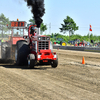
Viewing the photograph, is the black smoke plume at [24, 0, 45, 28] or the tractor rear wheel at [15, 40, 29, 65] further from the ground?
the black smoke plume at [24, 0, 45, 28]

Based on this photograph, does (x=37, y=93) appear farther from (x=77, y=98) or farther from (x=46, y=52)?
(x=46, y=52)

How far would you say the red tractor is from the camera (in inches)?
416

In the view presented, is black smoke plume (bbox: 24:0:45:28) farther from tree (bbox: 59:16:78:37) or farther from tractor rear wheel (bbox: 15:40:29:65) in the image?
tree (bbox: 59:16:78:37)

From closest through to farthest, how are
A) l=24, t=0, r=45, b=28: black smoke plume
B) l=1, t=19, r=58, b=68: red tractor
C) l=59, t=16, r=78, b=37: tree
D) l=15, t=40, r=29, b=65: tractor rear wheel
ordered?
l=1, t=19, r=58, b=68: red tractor, l=15, t=40, r=29, b=65: tractor rear wheel, l=24, t=0, r=45, b=28: black smoke plume, l=59, t=16, r=78, b=37: tree

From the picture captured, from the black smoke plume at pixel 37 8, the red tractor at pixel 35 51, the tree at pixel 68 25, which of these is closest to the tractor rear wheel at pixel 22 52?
the red tractor at pixel 35 51

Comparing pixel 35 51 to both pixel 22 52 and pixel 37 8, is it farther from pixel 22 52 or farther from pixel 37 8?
pixel 37 8

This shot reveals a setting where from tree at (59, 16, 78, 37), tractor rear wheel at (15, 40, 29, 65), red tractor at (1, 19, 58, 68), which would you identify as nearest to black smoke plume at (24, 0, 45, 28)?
red tractor at (1, 19, 58, 68)

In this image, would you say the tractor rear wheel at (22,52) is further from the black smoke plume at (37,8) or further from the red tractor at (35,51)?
the black smoke plume at (37,8)

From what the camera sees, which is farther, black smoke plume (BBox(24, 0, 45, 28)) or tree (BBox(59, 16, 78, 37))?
tree (BBox(59, 16, 78, 37))

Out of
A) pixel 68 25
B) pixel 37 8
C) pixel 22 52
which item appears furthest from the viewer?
pixel 68 25

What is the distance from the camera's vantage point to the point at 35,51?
435 inches

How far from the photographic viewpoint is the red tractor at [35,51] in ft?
34.7

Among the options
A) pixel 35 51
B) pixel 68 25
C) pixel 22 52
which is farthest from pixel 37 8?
pixel 68 25

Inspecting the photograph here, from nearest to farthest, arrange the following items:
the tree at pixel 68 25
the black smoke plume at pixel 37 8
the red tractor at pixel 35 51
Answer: the red tractor at pixel 35 51
the black smoke plume at pixel 37 8
the tree at pixel 68 25
